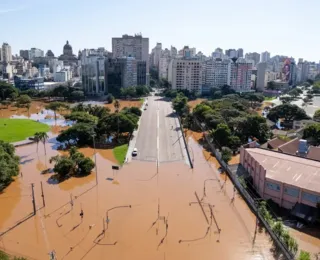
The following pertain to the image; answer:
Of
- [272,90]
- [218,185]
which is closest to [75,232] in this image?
[218,185]

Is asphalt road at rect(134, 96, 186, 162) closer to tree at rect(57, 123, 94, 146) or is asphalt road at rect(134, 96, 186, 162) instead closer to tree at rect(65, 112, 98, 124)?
tree at rect(57, 123, 94, 146)

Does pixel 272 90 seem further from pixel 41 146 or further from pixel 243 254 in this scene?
pixel 243 254

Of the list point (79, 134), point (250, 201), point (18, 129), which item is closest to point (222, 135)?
point (250, 201)

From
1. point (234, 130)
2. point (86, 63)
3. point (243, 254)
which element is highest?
point (86, 63)

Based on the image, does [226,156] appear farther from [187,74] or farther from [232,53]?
[232,53]

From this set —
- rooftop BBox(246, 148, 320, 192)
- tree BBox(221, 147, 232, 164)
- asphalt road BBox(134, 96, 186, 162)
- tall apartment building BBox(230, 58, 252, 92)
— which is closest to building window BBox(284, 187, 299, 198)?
rooftop BBox(246, 148, 320, 192)

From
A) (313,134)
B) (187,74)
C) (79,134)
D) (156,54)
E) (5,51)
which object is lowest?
(79,134)

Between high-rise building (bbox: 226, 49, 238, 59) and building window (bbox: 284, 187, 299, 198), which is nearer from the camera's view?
building window (bbox: 284, 187, 299, 198)
